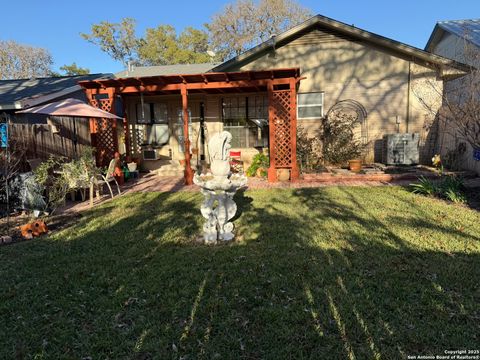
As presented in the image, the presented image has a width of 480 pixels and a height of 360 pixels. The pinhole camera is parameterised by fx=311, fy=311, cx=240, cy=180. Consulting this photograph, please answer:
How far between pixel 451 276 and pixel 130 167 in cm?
979

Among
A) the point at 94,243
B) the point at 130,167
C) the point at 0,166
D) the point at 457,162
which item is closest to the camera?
the point at 94,243

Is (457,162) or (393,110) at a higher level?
(393,110)

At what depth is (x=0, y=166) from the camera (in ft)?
21.0

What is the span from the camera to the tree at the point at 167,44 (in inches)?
1318

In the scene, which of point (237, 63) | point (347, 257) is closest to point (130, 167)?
point (237, 63)

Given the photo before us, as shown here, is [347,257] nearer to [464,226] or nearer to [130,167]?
[464,226]

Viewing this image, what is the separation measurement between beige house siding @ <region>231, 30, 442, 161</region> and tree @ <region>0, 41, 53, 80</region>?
33.0 metres

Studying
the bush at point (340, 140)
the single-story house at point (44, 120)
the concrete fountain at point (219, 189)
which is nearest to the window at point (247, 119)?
the bush at point (340, 140)

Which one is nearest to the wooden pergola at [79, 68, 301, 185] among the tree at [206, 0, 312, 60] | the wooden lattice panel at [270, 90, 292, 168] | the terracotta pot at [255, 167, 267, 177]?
the wooden lattice panel at [270, 90, 292, 168]

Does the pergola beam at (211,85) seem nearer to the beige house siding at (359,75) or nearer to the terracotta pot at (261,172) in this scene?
the terracotta pot at (261,172)

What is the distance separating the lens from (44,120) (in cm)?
1202

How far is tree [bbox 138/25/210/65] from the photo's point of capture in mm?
33469

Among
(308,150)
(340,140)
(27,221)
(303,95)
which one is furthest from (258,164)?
(27,221)

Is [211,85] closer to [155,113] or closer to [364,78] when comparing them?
[155,113]
